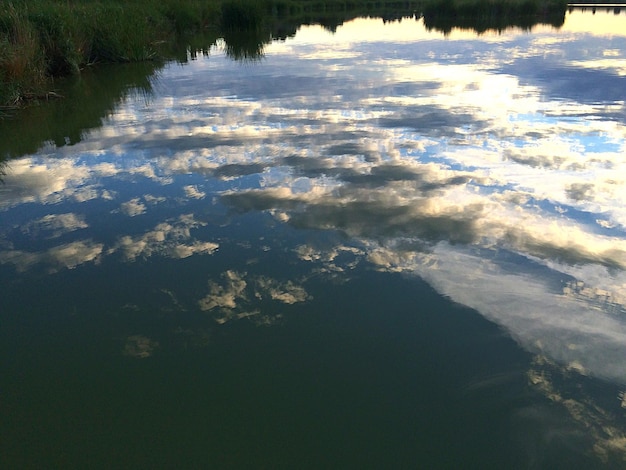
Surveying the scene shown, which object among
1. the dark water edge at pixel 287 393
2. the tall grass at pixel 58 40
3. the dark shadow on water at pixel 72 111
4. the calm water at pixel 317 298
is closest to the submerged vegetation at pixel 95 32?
the tall grass at pixel 58 40

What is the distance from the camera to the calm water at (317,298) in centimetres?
176

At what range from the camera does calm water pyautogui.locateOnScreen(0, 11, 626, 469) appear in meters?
1.76

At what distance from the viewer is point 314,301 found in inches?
99.8

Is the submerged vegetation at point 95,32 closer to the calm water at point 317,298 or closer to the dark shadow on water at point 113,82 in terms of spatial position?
the dark shadow on water at point 113,82

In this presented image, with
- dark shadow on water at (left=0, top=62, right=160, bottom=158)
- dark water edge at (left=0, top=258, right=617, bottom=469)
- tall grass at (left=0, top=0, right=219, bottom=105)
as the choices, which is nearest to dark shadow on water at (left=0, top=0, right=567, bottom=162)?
dark shadow on water at (left=0, top=62, right=160, bottom=158)

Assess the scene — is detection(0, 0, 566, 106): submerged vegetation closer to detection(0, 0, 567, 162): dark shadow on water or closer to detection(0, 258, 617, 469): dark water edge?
detection(0, 0, 567, 162): dark shadow on water

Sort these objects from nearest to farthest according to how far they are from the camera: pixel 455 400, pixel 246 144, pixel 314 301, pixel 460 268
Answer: pixel 455 400
pixel 314 301
pixel 460 268
pixel 246 144

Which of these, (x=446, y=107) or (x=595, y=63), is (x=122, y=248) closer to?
(x=446, y=107)

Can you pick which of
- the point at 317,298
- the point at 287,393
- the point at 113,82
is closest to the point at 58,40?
the point at 113,82

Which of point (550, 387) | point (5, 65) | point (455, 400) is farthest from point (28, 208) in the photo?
point (5, 65)

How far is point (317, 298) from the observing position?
2559 millimetres

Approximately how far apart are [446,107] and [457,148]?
2.16 m

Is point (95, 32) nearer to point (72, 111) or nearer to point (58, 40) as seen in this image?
point (58, 40)

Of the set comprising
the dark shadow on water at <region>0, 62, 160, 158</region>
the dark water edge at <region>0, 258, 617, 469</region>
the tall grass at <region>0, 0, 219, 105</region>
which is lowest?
the dark water edge at <region>0, 258, 617, 469</region>
